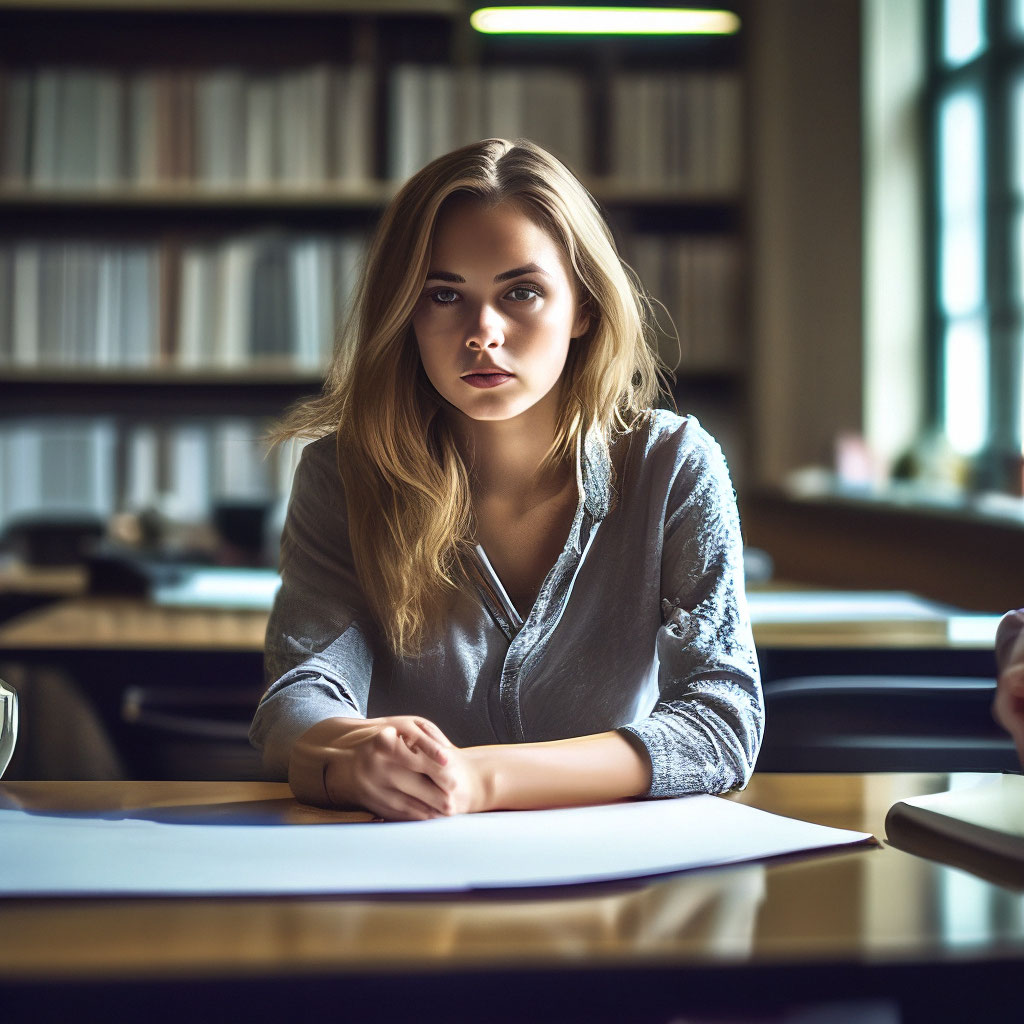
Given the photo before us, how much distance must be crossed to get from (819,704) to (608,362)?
2.77ft

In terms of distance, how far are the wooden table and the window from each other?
8.07 ft

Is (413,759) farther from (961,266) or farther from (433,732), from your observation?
(961,266)

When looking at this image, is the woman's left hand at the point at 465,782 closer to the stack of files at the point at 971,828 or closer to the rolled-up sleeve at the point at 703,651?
the rolled-up sleeve at the point at 703,651

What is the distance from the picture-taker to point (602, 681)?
47.8 inches

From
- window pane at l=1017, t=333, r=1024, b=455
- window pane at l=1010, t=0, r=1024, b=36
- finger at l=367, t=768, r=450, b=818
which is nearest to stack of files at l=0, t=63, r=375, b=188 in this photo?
window pane at l=1010, t=0, r=1024, b=36

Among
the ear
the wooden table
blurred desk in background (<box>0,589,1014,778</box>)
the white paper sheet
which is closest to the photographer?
the wooden table

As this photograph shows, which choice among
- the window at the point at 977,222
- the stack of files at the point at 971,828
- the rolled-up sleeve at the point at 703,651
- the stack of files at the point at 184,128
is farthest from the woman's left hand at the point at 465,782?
the stack of files at the point at 184,128

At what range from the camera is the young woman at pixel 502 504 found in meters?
1.11

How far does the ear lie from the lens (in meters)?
1.23

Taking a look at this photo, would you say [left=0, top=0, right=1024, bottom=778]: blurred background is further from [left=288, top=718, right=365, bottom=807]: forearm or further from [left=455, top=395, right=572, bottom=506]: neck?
[left=288, top=718, right=365, bottom=807]: forearm

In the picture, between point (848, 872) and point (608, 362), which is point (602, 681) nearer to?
point (608, 362)

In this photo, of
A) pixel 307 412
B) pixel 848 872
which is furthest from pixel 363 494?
pixel 848 872

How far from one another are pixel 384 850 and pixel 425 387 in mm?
616

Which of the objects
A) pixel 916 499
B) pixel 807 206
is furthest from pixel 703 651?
pixel 807 206
